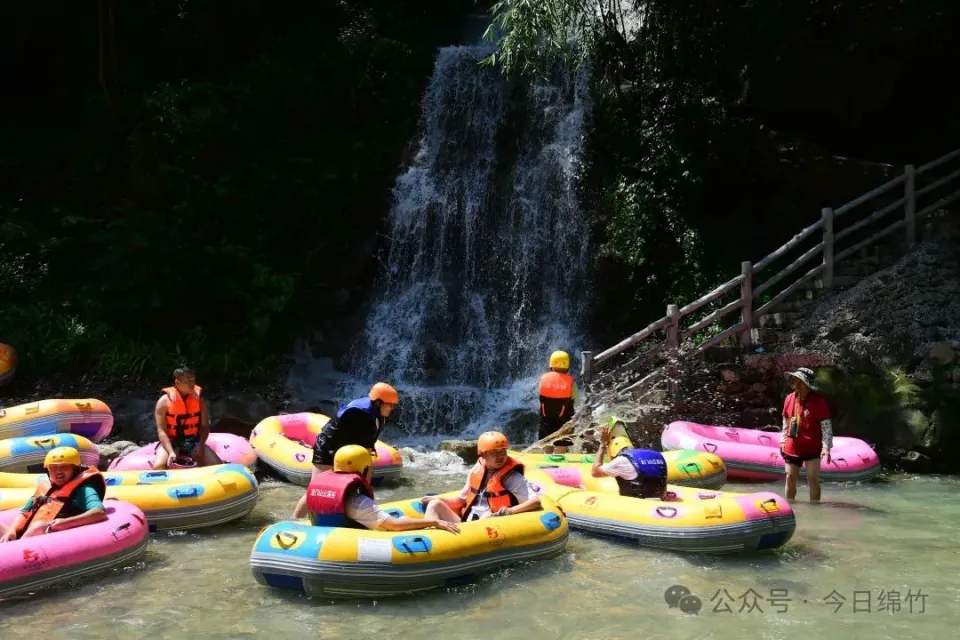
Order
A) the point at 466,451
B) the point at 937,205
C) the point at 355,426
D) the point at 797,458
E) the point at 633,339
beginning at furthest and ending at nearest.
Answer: the point at 937,205, the point at 633,339, the point at 466,451, the point at 797,458, the point at 355,426

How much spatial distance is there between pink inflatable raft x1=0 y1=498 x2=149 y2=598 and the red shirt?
5648 mm

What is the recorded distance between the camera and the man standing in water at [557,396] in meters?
10.4

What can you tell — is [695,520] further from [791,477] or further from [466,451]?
[466,451]

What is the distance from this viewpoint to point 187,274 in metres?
15.4

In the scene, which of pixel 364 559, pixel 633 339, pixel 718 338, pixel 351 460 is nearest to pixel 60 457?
pixel 351 460

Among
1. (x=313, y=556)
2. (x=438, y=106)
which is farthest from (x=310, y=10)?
(x=313, y=556)

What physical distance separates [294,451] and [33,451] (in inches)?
105

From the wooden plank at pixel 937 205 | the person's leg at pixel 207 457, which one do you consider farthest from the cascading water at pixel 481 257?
the wooden plank at pixel 937 205

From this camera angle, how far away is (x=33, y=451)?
9.80m

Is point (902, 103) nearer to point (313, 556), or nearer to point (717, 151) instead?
point (717, 151)

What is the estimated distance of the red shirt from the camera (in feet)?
27.7

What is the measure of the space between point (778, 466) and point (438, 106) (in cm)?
1089

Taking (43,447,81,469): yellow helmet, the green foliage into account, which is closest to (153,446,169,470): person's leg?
(43,447,81,469): yellow helmet

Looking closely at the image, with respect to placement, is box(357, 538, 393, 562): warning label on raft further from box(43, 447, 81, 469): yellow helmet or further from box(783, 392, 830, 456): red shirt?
box(783, 392, 830, 456): red shirt
